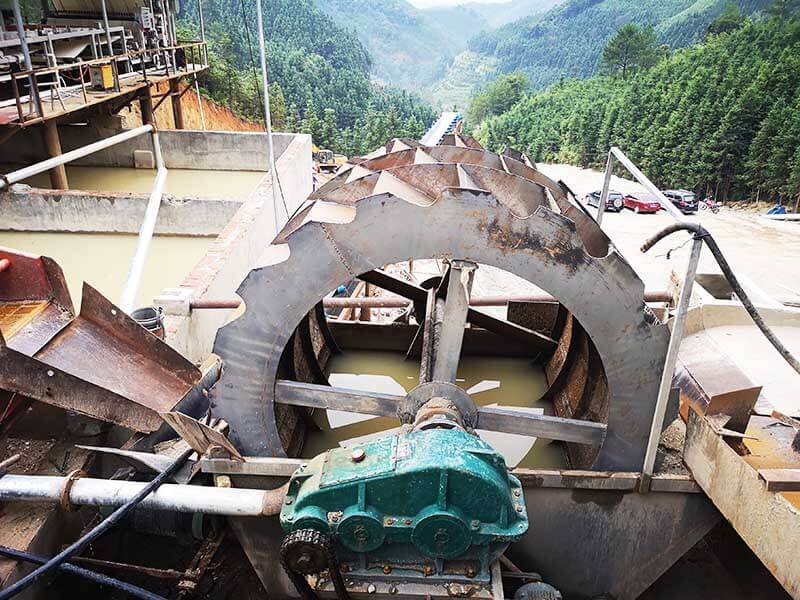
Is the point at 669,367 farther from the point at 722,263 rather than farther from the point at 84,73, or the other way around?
the point at 84,73

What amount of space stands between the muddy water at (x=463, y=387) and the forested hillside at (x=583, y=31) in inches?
3668

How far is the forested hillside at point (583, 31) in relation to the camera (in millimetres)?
→ 88062

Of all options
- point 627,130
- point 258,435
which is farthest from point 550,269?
point 627,130

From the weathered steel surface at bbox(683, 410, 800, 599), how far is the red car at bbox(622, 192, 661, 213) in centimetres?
2722

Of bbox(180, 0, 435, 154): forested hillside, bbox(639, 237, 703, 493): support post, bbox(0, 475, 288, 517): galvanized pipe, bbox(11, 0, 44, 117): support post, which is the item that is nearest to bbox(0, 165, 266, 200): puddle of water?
bbox(11, 0, 44, 117): support post

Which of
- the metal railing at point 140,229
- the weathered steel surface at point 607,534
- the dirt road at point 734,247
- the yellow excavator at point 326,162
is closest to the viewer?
the weathered steel surface at point 607,534

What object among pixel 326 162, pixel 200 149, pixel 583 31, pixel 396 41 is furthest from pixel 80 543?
pixel 396 41

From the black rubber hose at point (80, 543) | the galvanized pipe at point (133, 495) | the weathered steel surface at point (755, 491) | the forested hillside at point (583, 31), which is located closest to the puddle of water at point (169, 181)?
the galvanized pipe at point (133, 495)

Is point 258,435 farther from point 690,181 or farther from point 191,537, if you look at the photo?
point 690,181

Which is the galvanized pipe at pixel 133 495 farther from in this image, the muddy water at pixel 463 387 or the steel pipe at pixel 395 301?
the steel pipe at pixel 395 301

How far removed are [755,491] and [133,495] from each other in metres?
3.42

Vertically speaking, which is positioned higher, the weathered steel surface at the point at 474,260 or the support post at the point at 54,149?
the weathered steel surface at the point at 474,260

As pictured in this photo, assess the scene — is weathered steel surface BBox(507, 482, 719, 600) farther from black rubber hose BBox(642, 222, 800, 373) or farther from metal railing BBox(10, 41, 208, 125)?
metal railing BBox(10, 41, 208, 125)

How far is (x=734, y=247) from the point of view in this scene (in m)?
22.4
